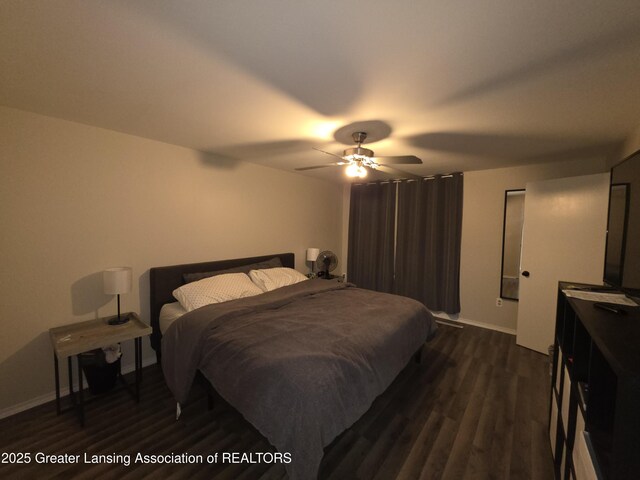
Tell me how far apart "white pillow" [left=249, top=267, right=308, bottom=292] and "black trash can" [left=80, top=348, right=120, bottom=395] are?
152cm

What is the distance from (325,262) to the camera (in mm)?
4254

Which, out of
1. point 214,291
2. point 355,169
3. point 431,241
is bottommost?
point 214,291

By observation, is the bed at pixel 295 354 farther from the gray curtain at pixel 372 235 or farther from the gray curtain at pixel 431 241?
the gray curtain at pixel 372 235

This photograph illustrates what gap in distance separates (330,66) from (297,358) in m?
1.70

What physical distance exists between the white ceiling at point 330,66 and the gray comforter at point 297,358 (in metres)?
1.67

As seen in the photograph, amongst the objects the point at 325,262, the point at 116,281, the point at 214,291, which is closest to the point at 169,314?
the point at 214,291

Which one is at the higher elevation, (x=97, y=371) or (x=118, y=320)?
(x=118, y=320)

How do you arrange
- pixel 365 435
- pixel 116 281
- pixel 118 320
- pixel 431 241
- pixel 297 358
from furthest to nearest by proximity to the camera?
pixel 431 241
pixel 118 320
pixel 116 281
pixel 365 435
pixel 297 358

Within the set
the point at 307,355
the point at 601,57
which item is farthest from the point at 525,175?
the point at 307,355

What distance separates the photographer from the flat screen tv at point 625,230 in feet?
3.99

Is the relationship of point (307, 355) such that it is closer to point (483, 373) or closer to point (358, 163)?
point (358, 163)

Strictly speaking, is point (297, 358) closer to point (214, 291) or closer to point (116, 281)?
point (214, 291)

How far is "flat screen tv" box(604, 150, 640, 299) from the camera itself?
1.22 m

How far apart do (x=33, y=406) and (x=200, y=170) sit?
255 cm
